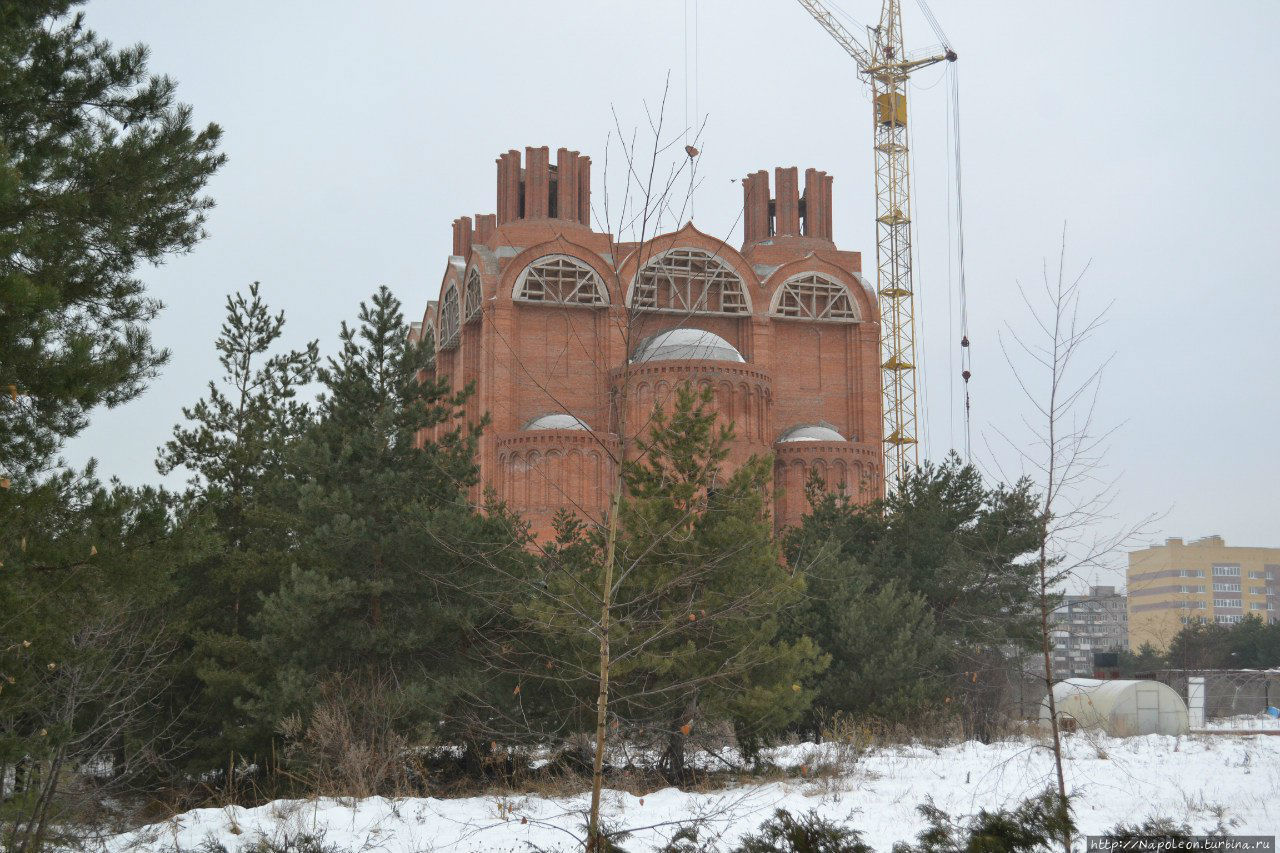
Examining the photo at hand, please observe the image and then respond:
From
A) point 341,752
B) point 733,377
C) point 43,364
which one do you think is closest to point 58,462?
point 43,364

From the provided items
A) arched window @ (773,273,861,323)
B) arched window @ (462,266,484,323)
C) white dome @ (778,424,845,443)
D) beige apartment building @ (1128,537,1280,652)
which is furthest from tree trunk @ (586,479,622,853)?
beige apartment building @ (1128,537,1280,652)

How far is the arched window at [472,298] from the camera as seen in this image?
46406mm

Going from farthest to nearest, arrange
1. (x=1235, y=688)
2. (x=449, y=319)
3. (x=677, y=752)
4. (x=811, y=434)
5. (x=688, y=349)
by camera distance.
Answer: (x=449, y=319) → (x=811, y=434) → (x=688, y=349) → (x=1235, y=688) → (x=677, y=752)

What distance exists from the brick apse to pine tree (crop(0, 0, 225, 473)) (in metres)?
28.4

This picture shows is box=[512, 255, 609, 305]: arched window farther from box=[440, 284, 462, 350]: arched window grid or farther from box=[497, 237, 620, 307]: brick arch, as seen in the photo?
box=[440, 284, 462, 350]: arched window grid

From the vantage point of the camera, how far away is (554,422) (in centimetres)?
4250

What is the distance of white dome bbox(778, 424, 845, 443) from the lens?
149ft

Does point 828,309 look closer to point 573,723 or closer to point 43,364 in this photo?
point 573,723

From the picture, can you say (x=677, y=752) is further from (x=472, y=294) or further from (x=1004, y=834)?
(x=472, y=294)

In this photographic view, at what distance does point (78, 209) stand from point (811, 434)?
37348 mm

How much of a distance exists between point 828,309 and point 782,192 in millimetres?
5424

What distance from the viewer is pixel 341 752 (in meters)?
16.7

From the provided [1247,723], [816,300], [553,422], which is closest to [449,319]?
[553,422]

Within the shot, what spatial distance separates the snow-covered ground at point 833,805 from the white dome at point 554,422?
21624mm
